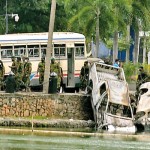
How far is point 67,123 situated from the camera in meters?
35.7

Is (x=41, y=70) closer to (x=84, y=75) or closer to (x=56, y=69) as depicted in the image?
(x=56, y=69)

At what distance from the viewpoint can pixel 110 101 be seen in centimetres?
3594

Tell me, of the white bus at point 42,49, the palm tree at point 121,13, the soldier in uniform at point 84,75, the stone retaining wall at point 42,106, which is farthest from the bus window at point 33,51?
the palm tree at point 121,13

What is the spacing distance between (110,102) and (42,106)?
9.72ft

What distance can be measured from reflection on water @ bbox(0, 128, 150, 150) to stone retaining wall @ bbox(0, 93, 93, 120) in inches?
197

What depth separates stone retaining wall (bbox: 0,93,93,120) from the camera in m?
37.1

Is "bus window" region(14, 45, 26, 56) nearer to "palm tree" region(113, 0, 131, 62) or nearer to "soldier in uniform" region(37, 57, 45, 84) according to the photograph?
"soldier in uniform" region(37, 57, 45, 84)

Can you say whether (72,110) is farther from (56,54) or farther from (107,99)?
(56,54)

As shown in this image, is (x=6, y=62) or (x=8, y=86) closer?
(x=8, y=86)

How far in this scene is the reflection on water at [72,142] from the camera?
27.6 meters

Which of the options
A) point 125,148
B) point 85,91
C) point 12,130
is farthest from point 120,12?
point 125,148

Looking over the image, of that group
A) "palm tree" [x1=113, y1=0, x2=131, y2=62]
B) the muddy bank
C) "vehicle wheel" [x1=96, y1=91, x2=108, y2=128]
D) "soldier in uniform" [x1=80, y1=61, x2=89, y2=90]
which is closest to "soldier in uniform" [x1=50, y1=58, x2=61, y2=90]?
"soldier in uniform" [x1=80, y1=61, x2=89, y2=90]

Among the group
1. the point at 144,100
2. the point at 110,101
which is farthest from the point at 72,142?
the point at 144,100

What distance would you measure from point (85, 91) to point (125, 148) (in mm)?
11773
